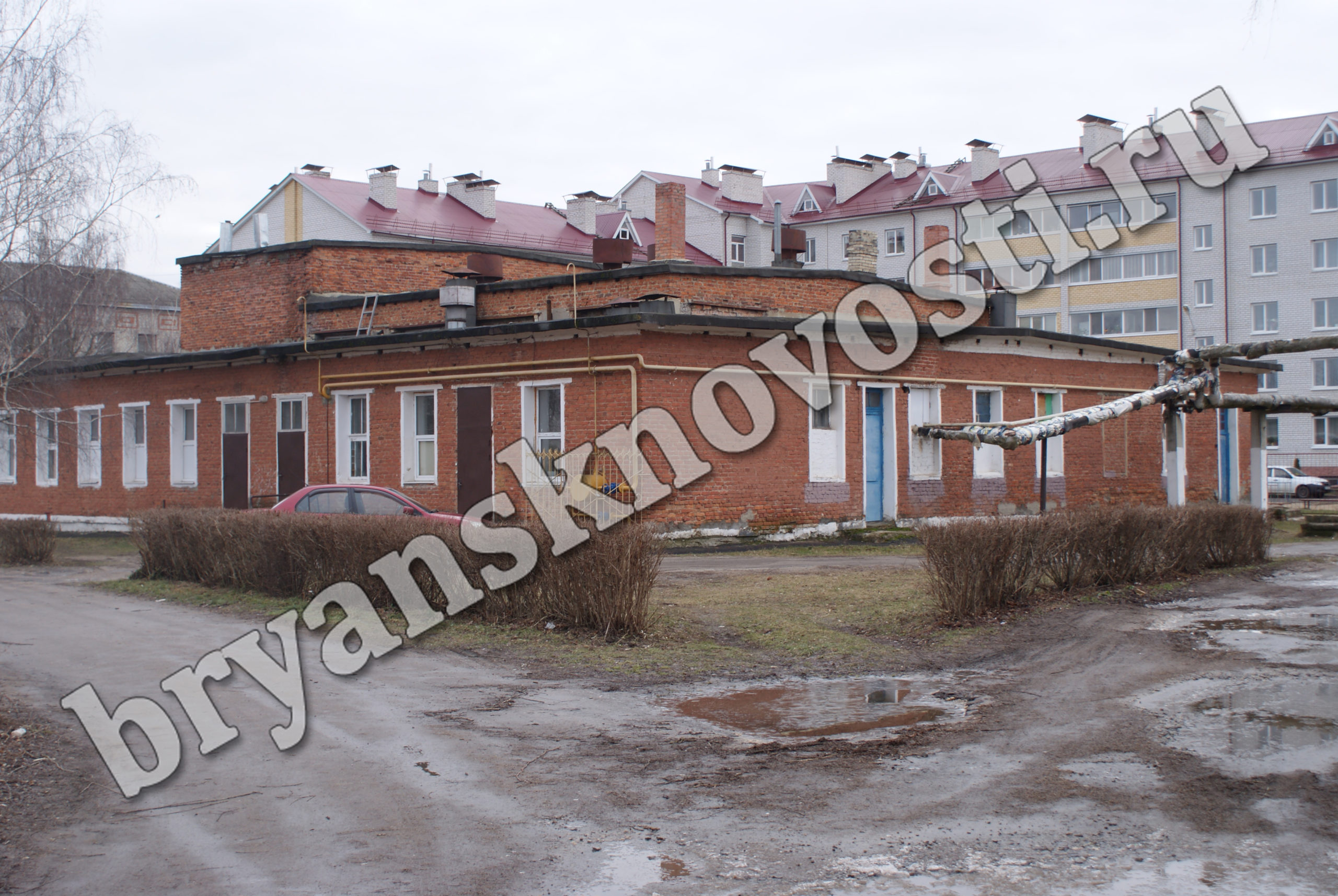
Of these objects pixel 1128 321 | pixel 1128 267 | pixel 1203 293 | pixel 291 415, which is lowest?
pixel 291 415

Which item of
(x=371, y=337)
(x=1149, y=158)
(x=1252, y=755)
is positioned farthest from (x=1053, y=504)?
(x=1149, y=158)

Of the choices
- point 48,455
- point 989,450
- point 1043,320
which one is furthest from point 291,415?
point 1043,320

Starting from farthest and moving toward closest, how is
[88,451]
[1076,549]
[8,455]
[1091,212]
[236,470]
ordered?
A: [1091,212] → [8,455] → [88,451] → [236,470] → [1076,549]

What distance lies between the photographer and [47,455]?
2869 centimetres

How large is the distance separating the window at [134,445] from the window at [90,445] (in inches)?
36.9

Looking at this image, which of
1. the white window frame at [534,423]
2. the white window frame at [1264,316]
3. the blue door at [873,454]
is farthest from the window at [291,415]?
the white window frame at [1264,316]

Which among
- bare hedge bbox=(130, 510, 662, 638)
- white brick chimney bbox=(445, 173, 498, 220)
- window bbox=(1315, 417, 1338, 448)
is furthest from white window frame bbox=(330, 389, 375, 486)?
window bbox=(1315, 417, 1338, 448)

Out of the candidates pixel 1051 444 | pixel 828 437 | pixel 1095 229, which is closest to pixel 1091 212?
pixel 1095 229

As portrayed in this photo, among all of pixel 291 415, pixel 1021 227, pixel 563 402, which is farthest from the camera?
pixel 1021 227

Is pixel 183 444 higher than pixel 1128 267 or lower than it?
Answer: lower

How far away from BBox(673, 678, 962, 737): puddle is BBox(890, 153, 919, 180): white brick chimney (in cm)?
→ 5830

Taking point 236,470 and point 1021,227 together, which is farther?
point 1021,227

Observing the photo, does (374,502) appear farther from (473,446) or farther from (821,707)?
(821,707)

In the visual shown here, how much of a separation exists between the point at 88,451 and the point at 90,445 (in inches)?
5.5
